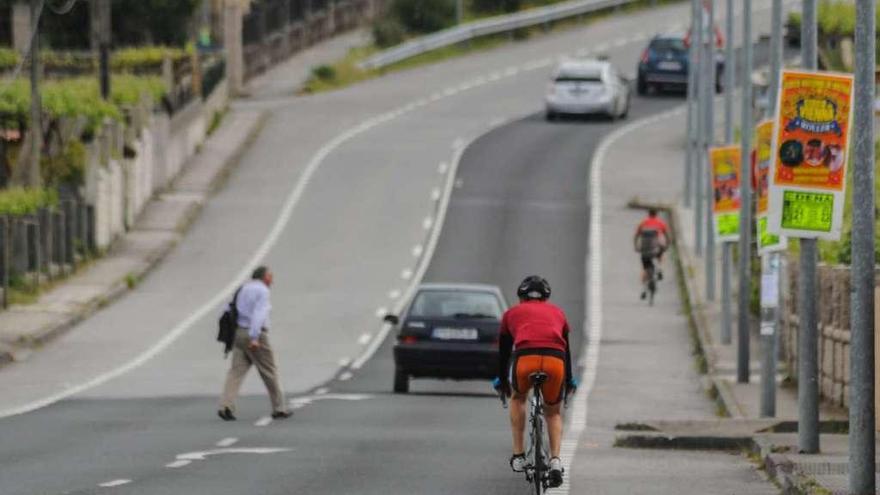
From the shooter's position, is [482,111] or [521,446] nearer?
[521,446]

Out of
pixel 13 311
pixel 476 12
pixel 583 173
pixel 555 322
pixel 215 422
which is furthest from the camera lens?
pixel 476 12

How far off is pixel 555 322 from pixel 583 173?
43.8 meters

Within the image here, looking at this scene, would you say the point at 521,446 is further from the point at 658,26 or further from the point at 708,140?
the point at 658,26

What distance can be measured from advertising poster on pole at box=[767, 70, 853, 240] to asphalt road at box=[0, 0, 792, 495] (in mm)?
3042

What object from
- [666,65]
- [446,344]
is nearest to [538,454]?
[446,344]

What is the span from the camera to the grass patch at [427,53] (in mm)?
81062

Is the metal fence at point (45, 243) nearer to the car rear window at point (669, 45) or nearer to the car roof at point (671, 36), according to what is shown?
the car rear window at point (669, 45)

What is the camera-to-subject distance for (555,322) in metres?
18.2

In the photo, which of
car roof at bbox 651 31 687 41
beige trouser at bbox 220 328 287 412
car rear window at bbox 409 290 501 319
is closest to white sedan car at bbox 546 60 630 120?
car roof at bbox 651 31 687 41

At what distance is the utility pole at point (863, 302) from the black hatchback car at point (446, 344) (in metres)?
15.2

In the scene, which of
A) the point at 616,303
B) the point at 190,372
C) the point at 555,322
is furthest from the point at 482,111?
the point at 555,322

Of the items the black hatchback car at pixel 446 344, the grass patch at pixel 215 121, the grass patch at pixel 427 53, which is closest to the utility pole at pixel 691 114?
the grass patch at pixel 215 121

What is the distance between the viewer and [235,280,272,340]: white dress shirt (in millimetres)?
27250

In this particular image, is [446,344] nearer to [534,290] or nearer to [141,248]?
[534,290]
